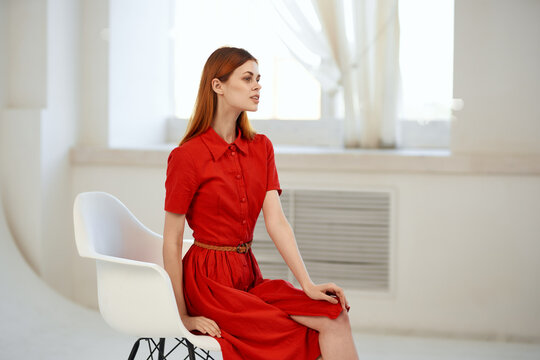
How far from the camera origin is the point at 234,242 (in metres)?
1.89

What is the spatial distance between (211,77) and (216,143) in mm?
190

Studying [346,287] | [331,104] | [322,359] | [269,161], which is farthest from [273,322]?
[331,104]

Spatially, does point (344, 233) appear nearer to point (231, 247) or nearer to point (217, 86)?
point (231, 247)

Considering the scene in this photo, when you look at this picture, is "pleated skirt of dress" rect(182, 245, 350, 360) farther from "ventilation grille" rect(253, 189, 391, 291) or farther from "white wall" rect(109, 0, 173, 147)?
"white wall" rect(109, 0, 173, 147)

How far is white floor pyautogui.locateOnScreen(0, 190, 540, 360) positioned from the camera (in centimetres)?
283

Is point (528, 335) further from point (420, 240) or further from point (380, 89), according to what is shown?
point (380, 89)

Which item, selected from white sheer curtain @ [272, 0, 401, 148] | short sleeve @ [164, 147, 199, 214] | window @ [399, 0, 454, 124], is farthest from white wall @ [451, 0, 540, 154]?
short sleeve @ [164, 147, 199, 214]

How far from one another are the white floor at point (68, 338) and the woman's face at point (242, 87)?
4.51 ft

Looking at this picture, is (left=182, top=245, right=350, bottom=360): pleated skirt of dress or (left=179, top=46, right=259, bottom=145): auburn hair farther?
(left=179, top=46, right=259, bottom=145): auburn hair

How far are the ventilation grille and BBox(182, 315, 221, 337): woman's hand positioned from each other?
1470 mm

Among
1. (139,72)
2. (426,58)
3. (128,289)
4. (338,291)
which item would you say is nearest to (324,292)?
(338,291)

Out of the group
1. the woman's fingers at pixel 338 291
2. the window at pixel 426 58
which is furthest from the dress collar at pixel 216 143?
the window at pixel 426 58

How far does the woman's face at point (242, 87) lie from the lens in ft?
6.10

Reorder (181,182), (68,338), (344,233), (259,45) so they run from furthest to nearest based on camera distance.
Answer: (259,45) < (344,233) < (68,338) < (181,182)
